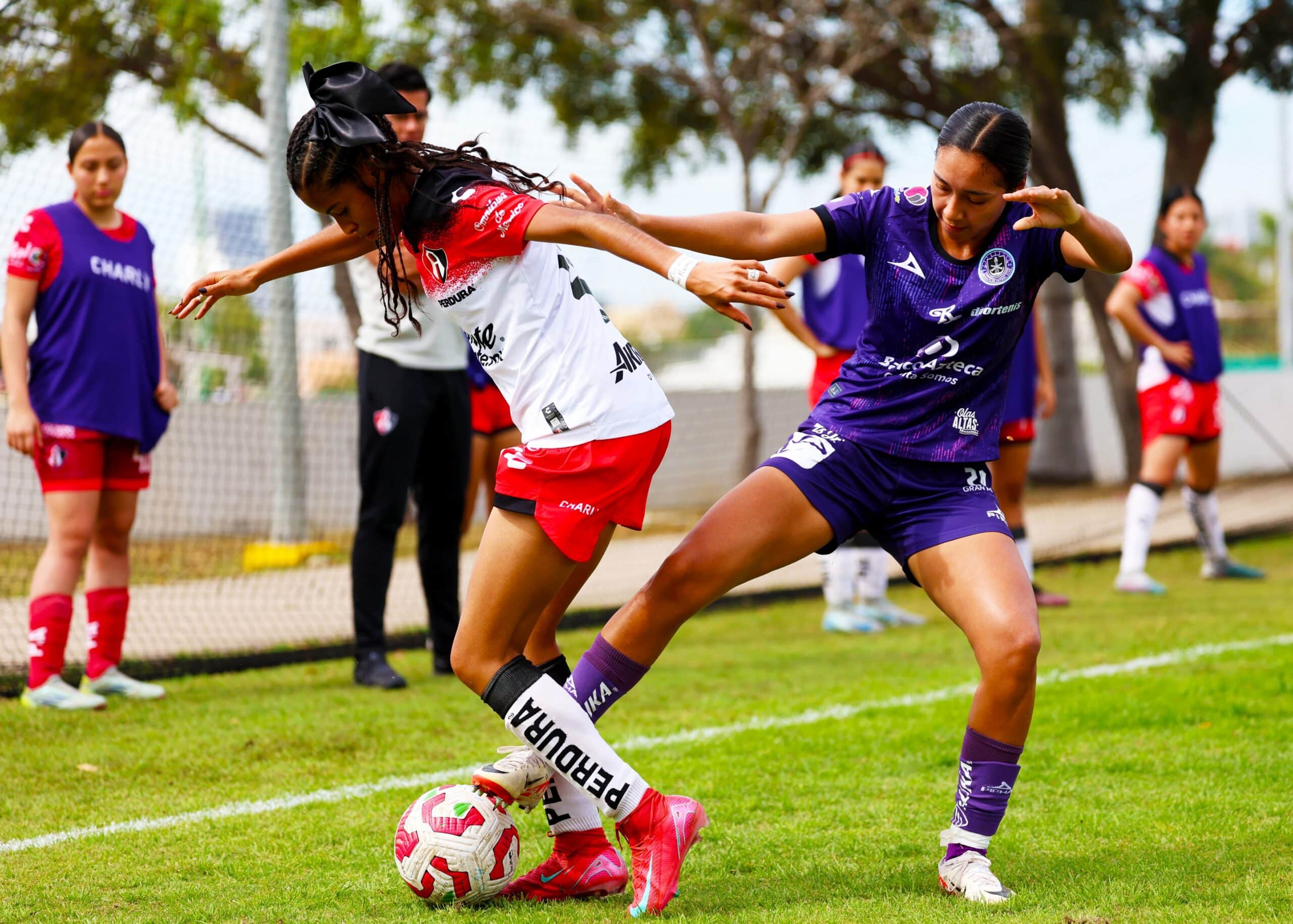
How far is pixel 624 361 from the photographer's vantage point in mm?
3250

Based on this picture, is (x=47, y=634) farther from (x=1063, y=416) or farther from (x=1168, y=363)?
(x=1063, y=416)

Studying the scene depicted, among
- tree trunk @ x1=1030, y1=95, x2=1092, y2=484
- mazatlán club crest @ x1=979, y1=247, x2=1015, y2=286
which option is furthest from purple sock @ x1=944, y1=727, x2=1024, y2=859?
tree trunk @ x1=1030, y1=95, x2=1092, y2=484

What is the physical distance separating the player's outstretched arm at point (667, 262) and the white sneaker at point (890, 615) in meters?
5.26

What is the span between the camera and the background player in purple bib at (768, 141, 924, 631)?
686 centimetres

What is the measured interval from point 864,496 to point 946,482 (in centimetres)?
23

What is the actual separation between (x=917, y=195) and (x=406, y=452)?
304 centimetres

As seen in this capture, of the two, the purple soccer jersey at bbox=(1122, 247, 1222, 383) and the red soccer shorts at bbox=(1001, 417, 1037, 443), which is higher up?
the purple soccer jersey at bbox=(1122, 247, 1222, 383)

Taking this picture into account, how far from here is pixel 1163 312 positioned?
8.80 m

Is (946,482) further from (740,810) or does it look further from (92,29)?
(92,29)

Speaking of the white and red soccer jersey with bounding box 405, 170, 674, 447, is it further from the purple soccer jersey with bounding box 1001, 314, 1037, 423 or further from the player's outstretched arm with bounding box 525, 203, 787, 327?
the purple soccer jersey with bounding box 1001, 314, 1037, 423

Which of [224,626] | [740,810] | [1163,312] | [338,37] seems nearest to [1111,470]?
[1163,312]

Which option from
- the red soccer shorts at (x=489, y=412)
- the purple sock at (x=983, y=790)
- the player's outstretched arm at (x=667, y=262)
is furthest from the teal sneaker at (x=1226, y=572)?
the player's outstretched arm at (x=667, y=262)

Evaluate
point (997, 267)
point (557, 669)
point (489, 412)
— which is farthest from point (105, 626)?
point (997, 267)

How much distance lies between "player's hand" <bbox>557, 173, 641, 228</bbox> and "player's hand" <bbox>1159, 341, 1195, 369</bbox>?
6.23 m
